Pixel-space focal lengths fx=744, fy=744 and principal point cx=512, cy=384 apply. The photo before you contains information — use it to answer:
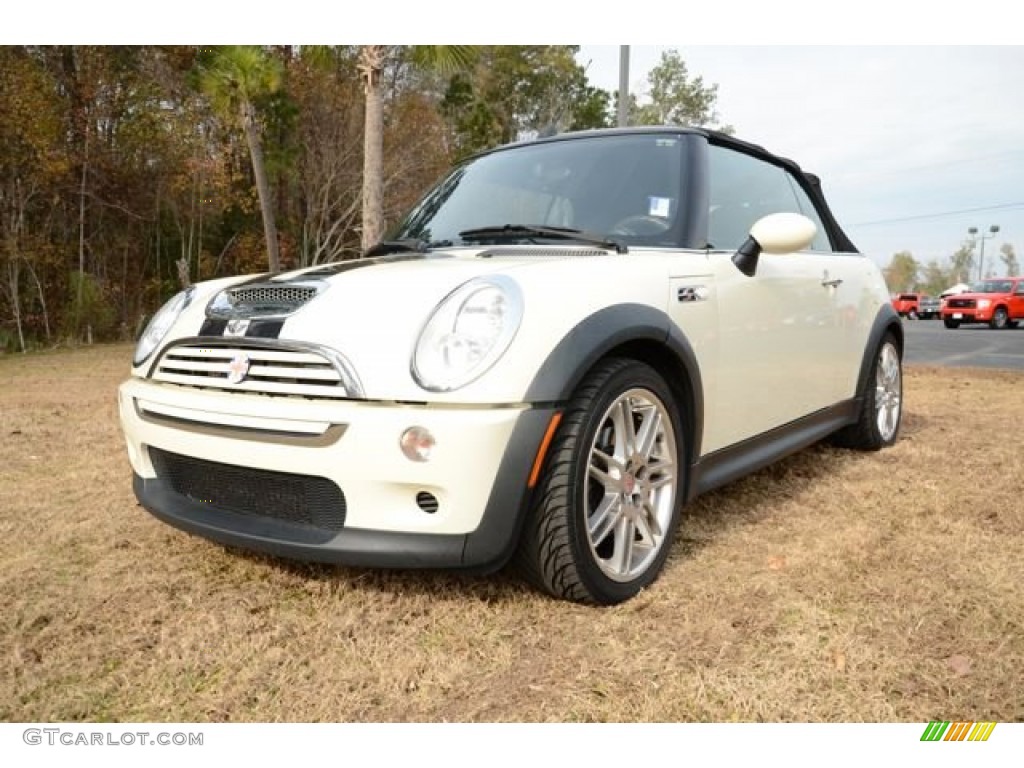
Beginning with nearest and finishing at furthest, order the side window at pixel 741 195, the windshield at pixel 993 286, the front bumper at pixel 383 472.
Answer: the front bumper at pixel 383 472
the side window at pixel 741 195
the windshield at pixel 993 286

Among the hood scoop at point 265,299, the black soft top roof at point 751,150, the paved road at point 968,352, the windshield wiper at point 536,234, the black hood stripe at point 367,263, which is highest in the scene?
the black soft top roof at point 751,150

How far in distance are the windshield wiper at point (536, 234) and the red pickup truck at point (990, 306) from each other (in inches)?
954

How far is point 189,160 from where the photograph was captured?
52.2 ft

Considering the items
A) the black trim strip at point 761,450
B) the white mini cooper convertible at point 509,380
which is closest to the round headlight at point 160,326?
the white mini cooper convertible at point 509,380

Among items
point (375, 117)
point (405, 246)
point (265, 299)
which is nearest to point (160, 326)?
point (265, 299)

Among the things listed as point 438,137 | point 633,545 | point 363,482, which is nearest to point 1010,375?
point 633,545

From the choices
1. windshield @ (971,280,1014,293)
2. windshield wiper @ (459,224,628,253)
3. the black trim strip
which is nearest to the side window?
windshield wiper @ (459,224,628,253)

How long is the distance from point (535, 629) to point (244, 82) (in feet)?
42.4

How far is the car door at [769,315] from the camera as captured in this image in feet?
8.81

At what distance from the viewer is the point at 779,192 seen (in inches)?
139

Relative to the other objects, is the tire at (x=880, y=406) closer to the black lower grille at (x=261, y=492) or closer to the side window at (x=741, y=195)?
the side window at (x=741, y=195)

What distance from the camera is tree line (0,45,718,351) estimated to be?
12.8 metres
